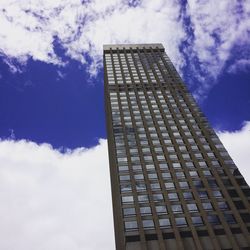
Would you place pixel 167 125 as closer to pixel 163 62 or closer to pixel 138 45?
pixel 163 62

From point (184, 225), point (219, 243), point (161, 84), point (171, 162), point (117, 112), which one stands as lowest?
point (219, 243)

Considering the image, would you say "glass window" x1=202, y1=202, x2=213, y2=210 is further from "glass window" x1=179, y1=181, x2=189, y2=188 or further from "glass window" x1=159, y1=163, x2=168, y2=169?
"glass window" x1=159, y1=163, x2=168, y2=169

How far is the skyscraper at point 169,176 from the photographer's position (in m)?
54.0

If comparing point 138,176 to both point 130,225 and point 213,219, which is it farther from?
point 213,219

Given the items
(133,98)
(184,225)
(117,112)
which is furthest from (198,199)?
(133,98)

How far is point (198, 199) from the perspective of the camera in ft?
196

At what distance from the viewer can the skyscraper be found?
177 ft

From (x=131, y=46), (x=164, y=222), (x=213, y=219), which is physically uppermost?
(x=131, y=46)

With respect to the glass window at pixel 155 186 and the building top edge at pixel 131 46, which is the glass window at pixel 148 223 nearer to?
the glass window at pixel 155 186

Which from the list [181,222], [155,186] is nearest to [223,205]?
[181,222]

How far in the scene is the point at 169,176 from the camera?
215 ft

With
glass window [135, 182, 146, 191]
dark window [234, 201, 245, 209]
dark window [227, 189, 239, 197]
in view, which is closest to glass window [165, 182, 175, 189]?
glass window [135, 182, 146, 191]

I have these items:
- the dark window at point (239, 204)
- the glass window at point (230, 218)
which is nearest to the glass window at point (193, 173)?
→ the dark window at point (239, 204)

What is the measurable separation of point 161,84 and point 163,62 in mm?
18187
